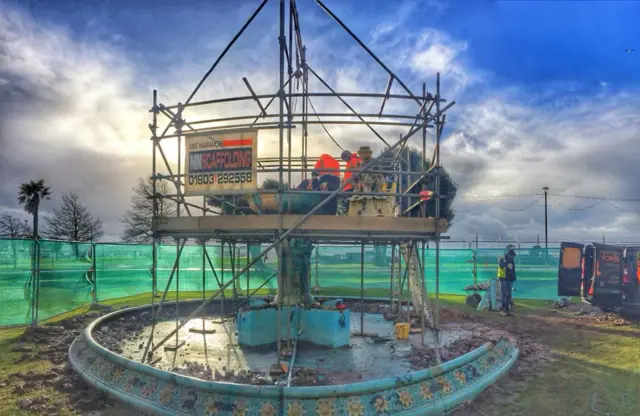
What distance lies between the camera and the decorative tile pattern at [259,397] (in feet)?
20.1

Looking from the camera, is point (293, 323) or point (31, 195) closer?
point (293, 323)


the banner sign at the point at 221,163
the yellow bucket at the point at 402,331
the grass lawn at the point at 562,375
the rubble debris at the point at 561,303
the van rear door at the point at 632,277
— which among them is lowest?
the rubble debris at the point at 561,303

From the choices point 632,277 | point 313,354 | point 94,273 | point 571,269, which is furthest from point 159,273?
point 632,277

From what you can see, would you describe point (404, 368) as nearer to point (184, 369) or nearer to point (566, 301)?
point (184, 369)

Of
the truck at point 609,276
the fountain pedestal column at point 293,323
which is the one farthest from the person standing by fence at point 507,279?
the fountain pedestal column at point 293,323

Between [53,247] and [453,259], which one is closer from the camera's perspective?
[53,247]

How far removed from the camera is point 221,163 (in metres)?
8.66

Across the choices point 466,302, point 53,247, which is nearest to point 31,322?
point 53,247

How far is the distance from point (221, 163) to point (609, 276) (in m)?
14.6

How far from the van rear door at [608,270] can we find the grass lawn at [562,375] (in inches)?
78.3

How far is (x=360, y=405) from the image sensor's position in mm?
6312

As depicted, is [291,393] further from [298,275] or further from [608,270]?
[608,270]

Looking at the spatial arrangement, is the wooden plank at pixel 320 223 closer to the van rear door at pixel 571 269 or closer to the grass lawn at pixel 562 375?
→ the grass lawn at pixel 562 375

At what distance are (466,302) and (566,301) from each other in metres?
4.14
